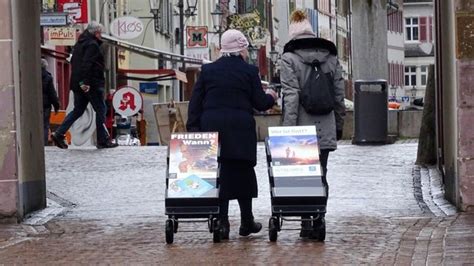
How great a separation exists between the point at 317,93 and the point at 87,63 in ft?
36.2

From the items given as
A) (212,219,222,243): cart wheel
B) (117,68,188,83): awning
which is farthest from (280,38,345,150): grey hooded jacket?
(117,68,188,83): awning

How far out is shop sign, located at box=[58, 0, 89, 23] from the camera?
40094 millimetres

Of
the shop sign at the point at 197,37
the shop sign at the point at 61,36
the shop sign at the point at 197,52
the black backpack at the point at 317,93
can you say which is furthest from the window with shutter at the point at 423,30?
the black backpack at the point at 317,93

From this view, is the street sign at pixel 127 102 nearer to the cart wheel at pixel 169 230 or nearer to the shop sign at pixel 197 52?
the shop sign at pixel 197 52

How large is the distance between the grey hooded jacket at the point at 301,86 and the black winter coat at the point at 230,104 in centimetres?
17

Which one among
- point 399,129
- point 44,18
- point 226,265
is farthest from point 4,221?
point 44,18

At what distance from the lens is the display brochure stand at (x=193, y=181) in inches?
470

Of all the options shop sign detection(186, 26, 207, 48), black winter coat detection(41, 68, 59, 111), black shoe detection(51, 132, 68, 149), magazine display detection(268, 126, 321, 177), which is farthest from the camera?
shop sign detection(186, 26, 207, 48)

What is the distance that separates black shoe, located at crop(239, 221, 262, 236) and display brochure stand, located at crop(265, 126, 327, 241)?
362 mm

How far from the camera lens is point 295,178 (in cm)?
1195

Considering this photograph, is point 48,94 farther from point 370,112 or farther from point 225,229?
point 225,229

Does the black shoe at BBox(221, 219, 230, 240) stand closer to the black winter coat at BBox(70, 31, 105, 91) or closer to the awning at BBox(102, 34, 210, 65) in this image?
the black winter coat at BBox(70, 31, 105, 91)

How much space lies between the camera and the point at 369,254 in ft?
35.9

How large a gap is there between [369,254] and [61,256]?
7.17 feet
